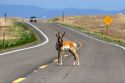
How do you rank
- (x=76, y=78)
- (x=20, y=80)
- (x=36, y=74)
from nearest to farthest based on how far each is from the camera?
(x=20, y=80) < (x=76, y=78) < (x=36, y=74)

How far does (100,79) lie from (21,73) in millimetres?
2816

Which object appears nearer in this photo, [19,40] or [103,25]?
[19,40]

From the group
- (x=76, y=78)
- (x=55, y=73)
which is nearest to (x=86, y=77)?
(x=76, y=78)

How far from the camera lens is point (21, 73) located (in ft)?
50.1

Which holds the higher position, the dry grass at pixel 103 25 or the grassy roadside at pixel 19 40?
the grassy roadside at pixel 19 40

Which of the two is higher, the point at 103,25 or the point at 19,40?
the point at 19,40

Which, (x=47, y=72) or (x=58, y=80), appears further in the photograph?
(x=47, y=72)

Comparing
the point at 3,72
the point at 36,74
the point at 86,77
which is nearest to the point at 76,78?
the point at 86,77

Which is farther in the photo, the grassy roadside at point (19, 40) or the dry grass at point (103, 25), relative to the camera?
the dry grass at point (103, 25)

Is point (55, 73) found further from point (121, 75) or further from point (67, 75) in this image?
point (121, 75)

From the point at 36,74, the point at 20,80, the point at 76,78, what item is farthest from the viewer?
the point at 36,74

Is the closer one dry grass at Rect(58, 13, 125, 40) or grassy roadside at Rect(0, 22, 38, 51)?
grassy roadside at Rect(0, 22, 38, 51)

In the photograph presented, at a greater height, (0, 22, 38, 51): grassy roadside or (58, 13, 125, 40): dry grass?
(0, 22, 38, 51): grassy roadside

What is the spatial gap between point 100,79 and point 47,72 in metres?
2.52
